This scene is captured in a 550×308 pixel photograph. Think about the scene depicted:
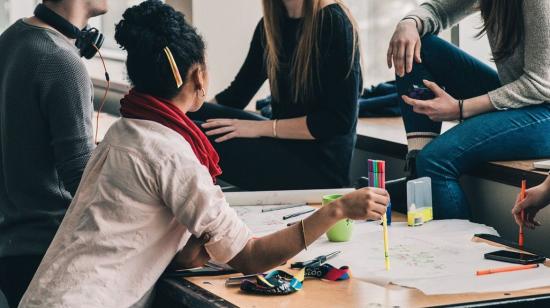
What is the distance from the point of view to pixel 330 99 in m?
→ 2.55

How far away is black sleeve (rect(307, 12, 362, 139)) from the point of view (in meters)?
2.53

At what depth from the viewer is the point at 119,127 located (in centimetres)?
168

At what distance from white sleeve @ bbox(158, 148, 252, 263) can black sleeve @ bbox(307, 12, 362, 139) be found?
0.99 metres

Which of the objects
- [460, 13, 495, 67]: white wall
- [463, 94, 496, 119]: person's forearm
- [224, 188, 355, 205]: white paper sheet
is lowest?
[224, 188, 355, 205]: white paper sheet

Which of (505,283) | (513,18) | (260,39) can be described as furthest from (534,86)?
(260,39)

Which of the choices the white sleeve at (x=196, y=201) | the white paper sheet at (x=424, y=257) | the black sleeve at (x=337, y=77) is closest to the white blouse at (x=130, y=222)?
the white sleeve at (x=196, y=201)

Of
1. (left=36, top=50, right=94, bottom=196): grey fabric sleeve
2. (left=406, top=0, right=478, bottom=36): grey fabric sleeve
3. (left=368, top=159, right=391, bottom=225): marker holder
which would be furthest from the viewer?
(left=406, top=0, right=478, bottom=36): grey fabric sleeve

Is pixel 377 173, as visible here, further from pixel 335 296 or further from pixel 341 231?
pixel 335 296

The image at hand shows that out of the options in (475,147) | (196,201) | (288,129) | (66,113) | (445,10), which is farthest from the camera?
(288,129)

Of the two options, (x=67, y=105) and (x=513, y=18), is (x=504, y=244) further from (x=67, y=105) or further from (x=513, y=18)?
(x=67, y=105)

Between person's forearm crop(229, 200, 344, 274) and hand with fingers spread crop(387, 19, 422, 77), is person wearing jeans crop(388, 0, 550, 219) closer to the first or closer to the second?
hand with fingers spread crop(387, 19, 422, 77)

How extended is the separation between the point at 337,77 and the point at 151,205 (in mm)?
1037

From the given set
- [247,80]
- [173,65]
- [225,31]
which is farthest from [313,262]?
[225,31]

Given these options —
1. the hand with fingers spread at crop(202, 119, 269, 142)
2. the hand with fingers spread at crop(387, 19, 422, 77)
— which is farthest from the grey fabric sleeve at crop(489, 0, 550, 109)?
the hand with fingers spread at crop(202, 119, 269, 142)
